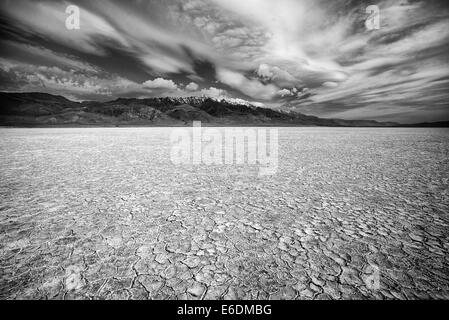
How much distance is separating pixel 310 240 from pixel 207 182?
450cm

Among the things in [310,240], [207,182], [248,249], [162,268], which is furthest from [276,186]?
[162,268]

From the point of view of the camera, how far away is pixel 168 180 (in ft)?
25.7

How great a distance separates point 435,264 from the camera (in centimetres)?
314

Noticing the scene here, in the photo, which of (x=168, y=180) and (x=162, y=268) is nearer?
(x=162, y=268)

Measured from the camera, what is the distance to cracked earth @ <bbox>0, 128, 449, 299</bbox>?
2.71 metres

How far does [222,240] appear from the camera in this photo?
12.5ft

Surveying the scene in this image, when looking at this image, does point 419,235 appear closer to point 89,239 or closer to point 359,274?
point 359,274

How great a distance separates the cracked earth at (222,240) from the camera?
271cm
